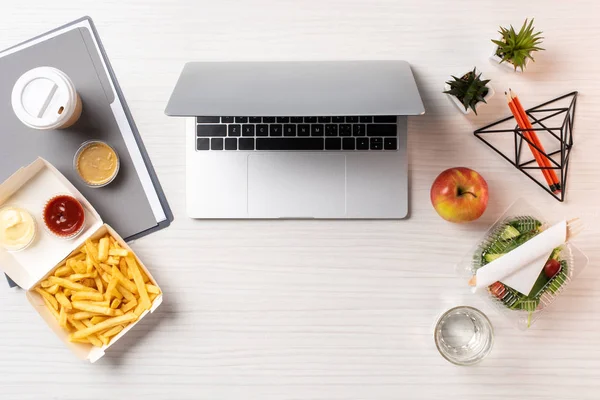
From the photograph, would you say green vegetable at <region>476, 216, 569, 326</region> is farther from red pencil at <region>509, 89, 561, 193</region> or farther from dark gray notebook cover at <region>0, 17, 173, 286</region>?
dark gray notebook cover at <region>0, 17, 173, 286</region>

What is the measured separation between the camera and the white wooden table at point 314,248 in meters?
0.86

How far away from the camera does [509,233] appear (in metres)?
0.82

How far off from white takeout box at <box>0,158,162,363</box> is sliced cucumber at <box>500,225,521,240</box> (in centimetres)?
60

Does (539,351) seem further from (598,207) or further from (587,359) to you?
(598,207)

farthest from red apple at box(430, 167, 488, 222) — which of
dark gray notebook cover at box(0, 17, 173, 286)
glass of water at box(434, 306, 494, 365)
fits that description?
dark gray notebook cover at box(0, 17, 173, 286)

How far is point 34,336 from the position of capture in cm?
87

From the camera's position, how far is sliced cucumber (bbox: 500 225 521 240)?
82 centimetres

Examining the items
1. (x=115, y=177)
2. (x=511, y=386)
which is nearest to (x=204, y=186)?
(x=115, y=177)

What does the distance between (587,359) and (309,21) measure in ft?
2.55

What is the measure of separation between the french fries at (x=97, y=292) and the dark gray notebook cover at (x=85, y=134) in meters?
0.06

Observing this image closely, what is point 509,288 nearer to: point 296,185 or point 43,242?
point 296,185

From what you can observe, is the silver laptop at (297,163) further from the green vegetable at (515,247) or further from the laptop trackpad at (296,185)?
the green vegetable at (515,247)

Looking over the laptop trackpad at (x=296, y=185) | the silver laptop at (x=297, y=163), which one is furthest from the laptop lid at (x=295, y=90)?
the laptop trackpad at (x=296, y=185)

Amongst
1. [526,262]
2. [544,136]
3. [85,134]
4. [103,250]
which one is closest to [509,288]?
[526,262]
